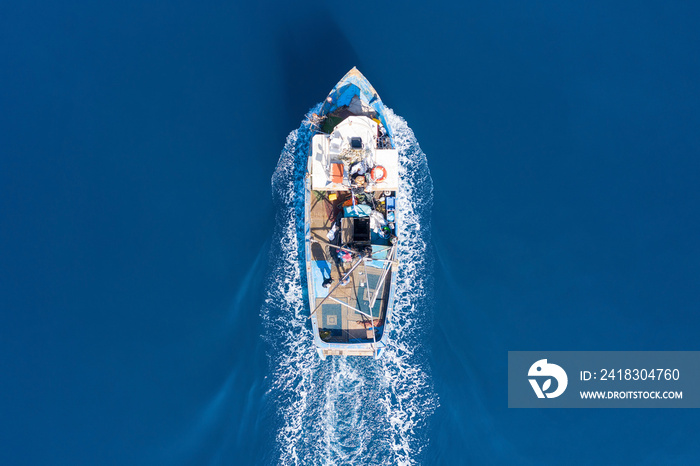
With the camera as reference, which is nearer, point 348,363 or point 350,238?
point 350,238

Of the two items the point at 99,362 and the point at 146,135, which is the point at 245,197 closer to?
the point at 146,135

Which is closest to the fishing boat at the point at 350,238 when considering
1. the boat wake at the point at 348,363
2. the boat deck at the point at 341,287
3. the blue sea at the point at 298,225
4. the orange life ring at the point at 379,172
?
the boat deck at the point at 341,287

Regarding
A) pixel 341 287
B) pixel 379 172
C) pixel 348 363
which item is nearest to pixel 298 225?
pixel 341 287

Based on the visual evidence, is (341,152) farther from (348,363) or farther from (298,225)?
(348,363)

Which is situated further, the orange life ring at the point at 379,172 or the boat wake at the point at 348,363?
the boat wake at the point at 348,363

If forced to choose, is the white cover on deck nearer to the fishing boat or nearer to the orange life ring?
the fishing boat

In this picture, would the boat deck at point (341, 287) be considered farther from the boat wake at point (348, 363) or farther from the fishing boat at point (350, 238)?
the boat wake at point (348, 363)

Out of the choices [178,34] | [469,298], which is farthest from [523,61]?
[178,34]
